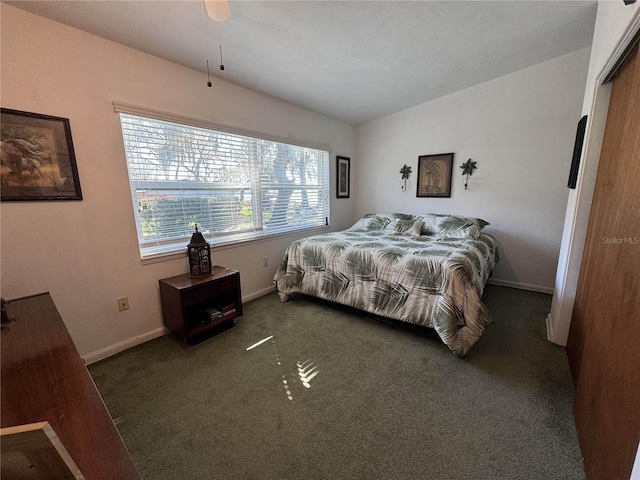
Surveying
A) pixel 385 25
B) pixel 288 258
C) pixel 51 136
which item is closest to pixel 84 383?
pixel 51 136

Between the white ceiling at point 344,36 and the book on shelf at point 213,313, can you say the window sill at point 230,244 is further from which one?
the white ceiling at point 344,36

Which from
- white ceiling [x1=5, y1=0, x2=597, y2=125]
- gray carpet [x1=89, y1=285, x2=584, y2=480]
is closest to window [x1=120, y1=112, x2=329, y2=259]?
white ceiling [x1=5, y1=0, x2=597, y2=125]

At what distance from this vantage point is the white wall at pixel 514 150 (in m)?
2.86

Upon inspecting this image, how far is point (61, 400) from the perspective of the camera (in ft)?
2.42

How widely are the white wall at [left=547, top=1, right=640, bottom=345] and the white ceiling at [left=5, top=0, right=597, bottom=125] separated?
0.50 metres

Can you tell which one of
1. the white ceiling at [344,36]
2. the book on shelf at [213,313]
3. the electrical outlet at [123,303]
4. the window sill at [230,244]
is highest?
the white ceiling at [344,36]

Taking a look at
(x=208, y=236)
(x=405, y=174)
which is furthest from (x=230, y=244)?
(x=405, y=174)

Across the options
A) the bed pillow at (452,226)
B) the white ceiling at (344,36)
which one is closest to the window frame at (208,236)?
the white ceiling at (344,36)

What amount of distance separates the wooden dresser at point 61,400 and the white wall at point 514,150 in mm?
3918

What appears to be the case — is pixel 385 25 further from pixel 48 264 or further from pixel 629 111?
pixel 48 264

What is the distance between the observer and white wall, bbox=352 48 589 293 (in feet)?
9.39

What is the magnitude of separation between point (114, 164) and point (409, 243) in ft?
8.73

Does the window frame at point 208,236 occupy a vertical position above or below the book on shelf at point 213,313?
above

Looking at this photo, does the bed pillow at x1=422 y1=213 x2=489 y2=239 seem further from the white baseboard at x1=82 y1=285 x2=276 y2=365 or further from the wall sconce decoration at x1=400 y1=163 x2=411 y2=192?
the white baseboard at x1=82 y1=285 x2=276 y2=365
